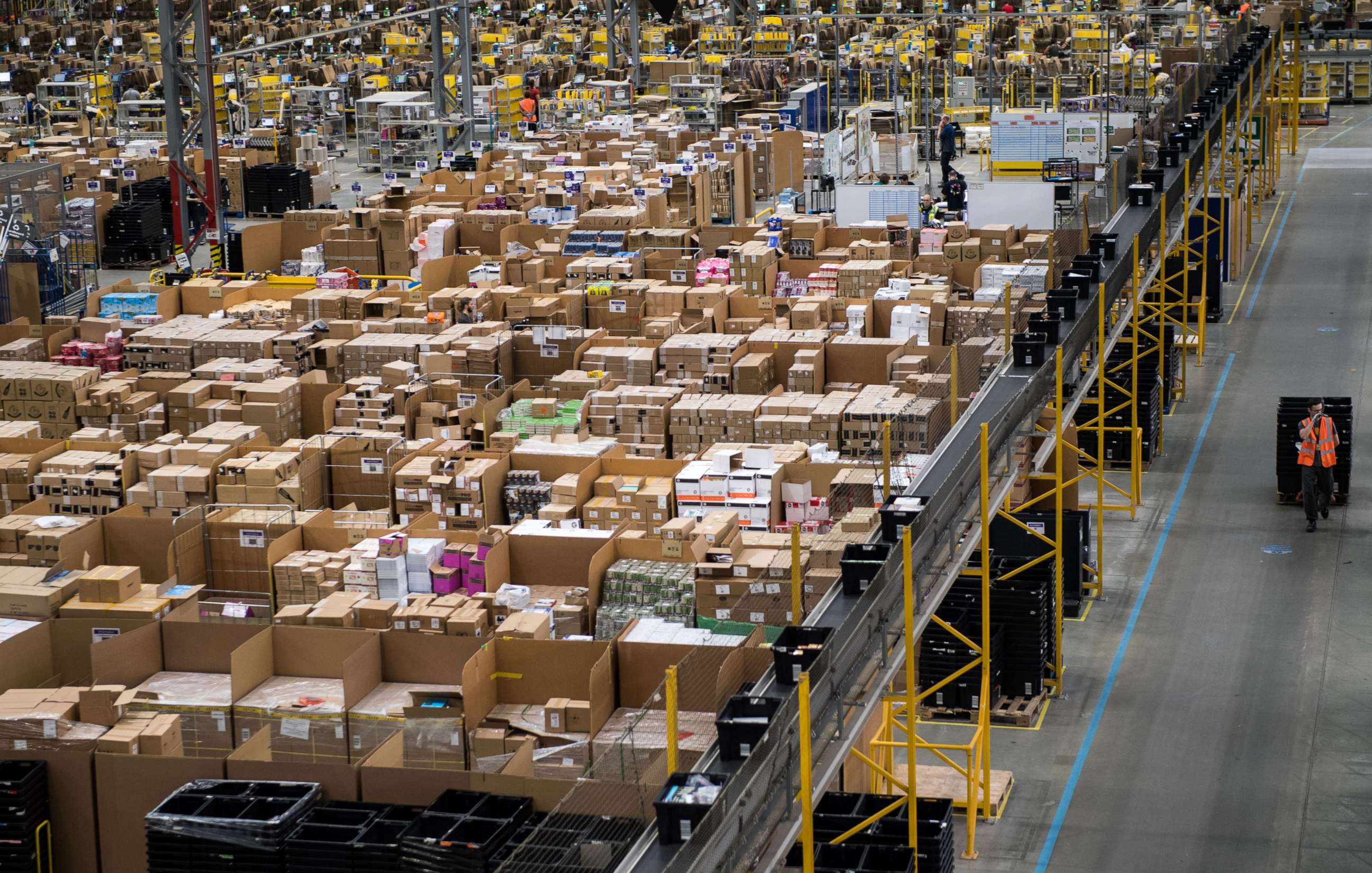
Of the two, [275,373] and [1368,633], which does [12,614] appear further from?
[1368,633]

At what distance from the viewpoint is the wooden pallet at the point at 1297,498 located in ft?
60.2

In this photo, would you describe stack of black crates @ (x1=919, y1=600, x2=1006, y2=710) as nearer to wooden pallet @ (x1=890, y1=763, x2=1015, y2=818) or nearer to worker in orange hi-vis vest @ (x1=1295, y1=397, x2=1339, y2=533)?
wooden pallet @ (x1=890, y1=763, x2=1015, y2=818)

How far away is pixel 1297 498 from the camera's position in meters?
18.4

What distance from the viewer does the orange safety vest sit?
679 inches

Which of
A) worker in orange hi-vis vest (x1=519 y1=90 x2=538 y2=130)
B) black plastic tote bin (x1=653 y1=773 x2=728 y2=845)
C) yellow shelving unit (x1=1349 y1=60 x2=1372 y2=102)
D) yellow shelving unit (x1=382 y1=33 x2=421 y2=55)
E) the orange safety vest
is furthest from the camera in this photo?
yellow shelving unit (x1=382 y1=33 x2=421 y2=55)

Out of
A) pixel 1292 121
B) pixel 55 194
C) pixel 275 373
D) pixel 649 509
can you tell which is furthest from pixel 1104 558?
pixel 1292 121

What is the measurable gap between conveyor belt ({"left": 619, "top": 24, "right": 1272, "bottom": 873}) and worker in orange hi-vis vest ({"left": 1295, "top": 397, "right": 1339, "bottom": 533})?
347cm

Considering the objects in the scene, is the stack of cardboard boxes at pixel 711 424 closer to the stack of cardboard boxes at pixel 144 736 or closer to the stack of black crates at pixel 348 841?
the stack of cardboard boxes at pixel 144 736

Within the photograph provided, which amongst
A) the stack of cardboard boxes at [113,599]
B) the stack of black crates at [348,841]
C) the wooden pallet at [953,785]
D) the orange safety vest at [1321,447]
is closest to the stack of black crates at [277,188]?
the orange safety vest at [1321,447]

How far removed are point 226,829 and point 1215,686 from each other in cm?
798

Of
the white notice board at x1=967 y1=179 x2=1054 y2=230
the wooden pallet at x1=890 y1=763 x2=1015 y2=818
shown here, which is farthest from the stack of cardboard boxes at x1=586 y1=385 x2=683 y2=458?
the white notice board at x1=967 y1=179 x2=1054 y2=230

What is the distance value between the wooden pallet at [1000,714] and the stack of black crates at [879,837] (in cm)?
318

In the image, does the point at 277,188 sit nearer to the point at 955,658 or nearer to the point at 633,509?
the point at 633,509

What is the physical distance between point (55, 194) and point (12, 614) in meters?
13.2
